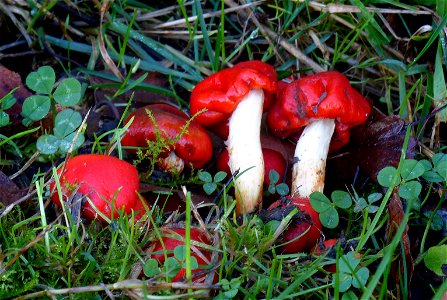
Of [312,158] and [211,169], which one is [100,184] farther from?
[312,158]

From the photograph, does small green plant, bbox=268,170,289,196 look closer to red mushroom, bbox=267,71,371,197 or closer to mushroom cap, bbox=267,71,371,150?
red mushroom, bbox=267,71,371,197

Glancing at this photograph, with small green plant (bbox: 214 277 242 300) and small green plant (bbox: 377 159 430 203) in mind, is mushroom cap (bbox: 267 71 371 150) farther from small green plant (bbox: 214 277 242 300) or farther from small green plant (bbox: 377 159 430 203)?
small green plant (bbox: 214 277 242 300)

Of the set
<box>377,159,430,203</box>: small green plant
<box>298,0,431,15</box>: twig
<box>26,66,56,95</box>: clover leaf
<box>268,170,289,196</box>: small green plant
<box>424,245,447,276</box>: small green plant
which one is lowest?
<box>424,245,447,276</box>: small green plant

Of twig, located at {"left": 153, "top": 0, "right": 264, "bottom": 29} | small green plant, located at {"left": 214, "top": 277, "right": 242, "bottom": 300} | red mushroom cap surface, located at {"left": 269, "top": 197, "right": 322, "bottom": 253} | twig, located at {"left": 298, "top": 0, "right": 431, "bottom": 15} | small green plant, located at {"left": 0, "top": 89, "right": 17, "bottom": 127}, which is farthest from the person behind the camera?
twig, located at {"left": 153, "top": 0, "right": 264, "bottom": 29}

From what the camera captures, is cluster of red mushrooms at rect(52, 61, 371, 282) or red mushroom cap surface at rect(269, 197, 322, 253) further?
cluster of red mushrooms at rect(52, 61, 371, 282)

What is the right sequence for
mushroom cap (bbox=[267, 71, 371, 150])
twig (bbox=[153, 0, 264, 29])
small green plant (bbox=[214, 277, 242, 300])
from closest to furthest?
small green plant (bbox=[214, 277, 242, 300]) → mushroom cap (bbox=[267, 71, 371, 150]) → twig (bbox=[153, 0, 264, 29])

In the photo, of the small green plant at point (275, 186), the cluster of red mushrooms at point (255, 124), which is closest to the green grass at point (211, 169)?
the cluster of red mushrooms at point (255, 124)

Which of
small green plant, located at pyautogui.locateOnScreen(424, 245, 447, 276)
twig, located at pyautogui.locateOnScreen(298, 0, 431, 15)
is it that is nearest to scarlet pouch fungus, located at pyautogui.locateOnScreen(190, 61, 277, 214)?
twig, located at pyautogui.locateOnScreen(298, 0, 431, 15)

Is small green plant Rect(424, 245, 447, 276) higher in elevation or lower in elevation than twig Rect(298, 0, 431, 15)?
lower
